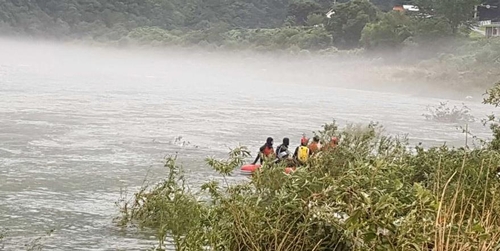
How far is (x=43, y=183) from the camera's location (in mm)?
16750

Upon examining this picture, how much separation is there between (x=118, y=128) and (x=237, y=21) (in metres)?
90.4

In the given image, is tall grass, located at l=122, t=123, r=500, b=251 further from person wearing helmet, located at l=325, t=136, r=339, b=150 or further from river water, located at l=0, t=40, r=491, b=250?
river water, located at l=0, t=40, r=491, b=250

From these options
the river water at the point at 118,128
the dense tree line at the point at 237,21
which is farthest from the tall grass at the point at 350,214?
the dense tree line at the point at 237,21

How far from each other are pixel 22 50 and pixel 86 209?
8333 cm

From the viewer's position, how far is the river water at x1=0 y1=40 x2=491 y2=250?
46.1 feet

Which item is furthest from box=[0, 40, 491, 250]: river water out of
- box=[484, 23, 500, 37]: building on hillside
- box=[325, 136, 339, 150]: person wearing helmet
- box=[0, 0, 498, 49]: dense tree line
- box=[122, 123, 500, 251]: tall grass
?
box=[484, 23, 500, 37]: building on hillside

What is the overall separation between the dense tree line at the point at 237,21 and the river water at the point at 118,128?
39.3 ft

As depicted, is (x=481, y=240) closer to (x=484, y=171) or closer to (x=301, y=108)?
(x=484, y=171)

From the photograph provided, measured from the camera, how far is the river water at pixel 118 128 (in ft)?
46.1

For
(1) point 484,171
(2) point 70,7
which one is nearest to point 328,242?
(1) point 484,171

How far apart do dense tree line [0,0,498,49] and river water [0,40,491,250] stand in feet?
39.3

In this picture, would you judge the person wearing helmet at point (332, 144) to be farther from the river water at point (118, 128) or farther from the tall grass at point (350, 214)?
the tall grass at point (350, 214)

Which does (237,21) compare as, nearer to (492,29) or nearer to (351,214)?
(492,29)

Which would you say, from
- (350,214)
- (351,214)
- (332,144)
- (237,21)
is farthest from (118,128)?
(237,21)
